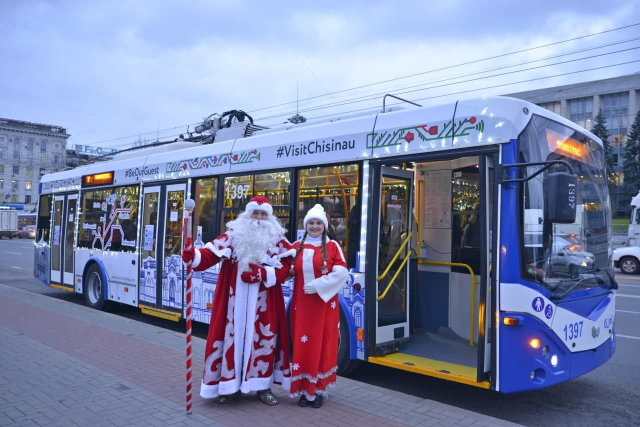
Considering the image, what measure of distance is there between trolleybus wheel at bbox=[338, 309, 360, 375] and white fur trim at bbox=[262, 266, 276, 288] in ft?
4.74

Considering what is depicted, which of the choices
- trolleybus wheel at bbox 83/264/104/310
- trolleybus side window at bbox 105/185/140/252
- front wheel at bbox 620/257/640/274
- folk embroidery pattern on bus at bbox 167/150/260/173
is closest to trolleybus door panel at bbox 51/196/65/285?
trolleybus wheel at bbox 83/264/104/310

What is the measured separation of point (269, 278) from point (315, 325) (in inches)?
23.6

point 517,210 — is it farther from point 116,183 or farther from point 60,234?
point 60,234

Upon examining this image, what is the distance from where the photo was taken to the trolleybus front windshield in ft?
15.7

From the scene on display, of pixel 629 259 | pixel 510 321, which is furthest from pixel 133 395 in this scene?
pixel 629 259

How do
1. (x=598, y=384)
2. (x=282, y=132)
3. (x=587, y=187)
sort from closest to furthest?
(x=587, y=187) < (x=598, y=384) < (x=282, y=132)

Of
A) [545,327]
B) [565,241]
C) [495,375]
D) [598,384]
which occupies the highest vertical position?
[565,241]

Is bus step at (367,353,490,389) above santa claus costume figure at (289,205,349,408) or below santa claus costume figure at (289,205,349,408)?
below

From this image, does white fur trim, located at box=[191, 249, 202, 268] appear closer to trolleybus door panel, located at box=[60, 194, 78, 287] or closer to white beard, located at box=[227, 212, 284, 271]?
white beard, located at box=[227, 212, 284, 271]

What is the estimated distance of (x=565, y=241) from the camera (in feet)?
16.9

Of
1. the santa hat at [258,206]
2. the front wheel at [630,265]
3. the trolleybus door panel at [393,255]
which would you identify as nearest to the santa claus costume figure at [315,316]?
the santa hat at [258,206]

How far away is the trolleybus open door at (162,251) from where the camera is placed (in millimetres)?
8688

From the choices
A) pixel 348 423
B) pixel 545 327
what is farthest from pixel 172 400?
pixel 545 327

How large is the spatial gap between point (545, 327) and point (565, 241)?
3.08ft
